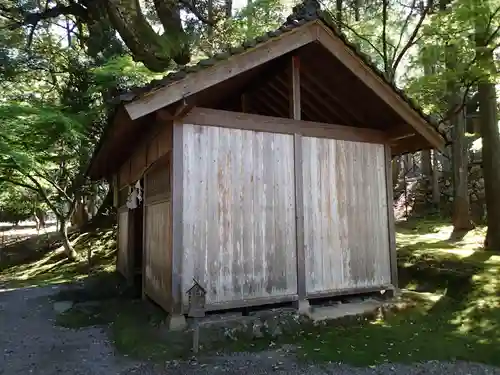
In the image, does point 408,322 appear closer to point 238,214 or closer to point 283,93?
point 238,214

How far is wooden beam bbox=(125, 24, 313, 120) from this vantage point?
5.00 meters

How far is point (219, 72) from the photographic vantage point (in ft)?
18.0

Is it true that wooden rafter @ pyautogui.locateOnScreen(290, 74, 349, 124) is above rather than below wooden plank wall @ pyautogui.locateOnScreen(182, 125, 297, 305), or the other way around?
above

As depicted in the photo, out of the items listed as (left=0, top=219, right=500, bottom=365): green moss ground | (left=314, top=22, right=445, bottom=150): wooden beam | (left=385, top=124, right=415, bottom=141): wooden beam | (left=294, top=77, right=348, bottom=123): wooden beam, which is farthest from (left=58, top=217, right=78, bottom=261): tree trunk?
(left=314, top=22, right=445, bottom=150): wooden beam

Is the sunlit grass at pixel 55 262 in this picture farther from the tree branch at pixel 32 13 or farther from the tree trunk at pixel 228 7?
the tree trunk at pixel 228 7

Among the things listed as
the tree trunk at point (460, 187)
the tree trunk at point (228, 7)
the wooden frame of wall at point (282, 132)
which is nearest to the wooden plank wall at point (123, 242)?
the wooden frame of wall at point (282, 132)

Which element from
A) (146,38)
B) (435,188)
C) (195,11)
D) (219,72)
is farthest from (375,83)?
(435,188)

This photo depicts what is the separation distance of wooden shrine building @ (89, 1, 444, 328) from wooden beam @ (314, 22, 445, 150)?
0.05ft

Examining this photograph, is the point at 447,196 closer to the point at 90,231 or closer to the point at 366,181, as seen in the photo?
the point at 366,181

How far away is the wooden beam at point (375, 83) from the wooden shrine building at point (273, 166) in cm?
2

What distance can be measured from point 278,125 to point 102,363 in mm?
4005

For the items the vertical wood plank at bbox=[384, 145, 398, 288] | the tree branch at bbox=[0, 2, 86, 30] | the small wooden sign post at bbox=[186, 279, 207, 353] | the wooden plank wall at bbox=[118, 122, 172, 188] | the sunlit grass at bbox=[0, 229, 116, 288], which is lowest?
the sunlit grass at bbox=[0, 229, 116, 288]

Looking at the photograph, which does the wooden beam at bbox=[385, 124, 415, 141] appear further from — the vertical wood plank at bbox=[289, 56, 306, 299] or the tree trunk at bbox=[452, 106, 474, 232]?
the tree trunk at bbox=[452, 106, 474, 232]

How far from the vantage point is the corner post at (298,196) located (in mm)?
6184
